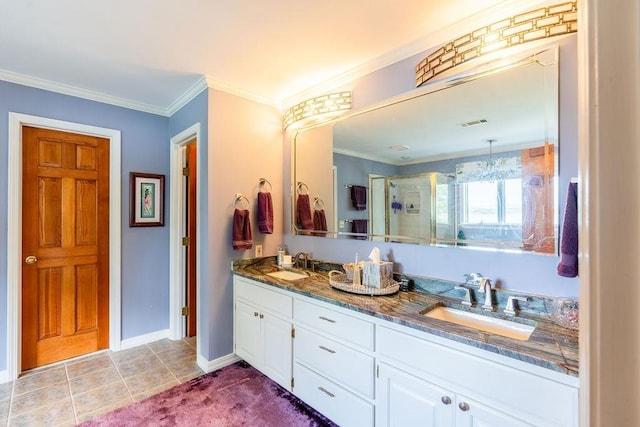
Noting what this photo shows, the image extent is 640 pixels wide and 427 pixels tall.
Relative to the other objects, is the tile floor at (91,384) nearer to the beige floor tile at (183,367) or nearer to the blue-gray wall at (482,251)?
the beige floor tile at (183,367)

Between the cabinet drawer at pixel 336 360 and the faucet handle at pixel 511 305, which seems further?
the cabinet drawer at pixel 336 360

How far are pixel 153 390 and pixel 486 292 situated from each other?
2.46 meters

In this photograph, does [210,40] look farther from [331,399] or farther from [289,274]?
[331,399]

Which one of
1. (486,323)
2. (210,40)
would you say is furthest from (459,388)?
(210,40)

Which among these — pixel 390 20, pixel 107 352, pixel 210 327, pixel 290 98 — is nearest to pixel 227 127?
pixel 290 98

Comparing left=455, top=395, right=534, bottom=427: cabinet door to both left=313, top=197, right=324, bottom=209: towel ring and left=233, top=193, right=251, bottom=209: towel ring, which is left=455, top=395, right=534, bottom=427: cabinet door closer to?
left=313, top=197, right=324, bottom=209: towel ring

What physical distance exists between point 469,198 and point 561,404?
1.02 meters

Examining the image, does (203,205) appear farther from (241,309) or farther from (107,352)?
(107,352)

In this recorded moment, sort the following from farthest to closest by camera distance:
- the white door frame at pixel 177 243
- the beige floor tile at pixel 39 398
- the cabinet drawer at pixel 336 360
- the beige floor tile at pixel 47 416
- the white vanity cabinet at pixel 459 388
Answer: the white door frame at pixel 177 243 < the beige floor tile at pixel 39 398 < the beige floor tile at pixel 47 416 < the cabinet drawer at pixel 336 360 < the white vanity cabinet at pixel 459 388

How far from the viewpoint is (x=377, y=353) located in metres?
1.58

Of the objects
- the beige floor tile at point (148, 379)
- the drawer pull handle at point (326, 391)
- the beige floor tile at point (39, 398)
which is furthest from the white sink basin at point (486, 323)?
the beige floor tile at point (39, 398)

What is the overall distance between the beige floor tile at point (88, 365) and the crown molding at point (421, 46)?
9.73 feet

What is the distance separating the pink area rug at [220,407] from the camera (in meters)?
1.94

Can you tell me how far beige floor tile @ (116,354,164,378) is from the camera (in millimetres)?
2547
